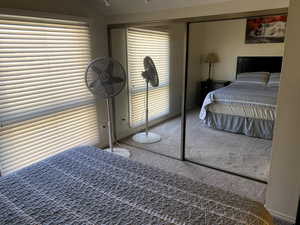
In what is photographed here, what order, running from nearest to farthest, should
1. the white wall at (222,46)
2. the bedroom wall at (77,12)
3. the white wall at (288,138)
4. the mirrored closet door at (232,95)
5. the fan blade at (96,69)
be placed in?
the white wall at (288,138)
the bedroom wall at (77,12)
the fan blade at (96,69)
the mirrored closet door at (232,95)
the white wall at (222,46)

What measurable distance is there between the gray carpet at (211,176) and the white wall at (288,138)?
0.19 m

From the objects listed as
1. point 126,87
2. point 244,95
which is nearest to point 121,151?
point 126,87

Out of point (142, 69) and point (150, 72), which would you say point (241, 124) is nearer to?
point (150, 72)

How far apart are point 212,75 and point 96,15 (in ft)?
7.97

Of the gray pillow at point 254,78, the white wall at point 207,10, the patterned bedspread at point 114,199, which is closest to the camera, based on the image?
the patterned bedspread at point 114,199

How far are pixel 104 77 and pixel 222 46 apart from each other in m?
2.53

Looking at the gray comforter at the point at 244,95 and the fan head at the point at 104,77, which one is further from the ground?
the fan head at the point at 104,77

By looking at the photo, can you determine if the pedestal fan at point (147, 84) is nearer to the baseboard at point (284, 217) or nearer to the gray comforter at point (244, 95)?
the gray comforter at point (244, 95)

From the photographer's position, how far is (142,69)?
12.1 feet

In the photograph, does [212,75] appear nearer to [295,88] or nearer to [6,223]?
[295,88]

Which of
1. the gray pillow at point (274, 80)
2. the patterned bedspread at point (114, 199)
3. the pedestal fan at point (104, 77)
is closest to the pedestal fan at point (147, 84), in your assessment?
the pedestal fan at point (104, 77)

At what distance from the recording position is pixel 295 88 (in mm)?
1661

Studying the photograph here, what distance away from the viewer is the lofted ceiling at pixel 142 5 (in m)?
2.43

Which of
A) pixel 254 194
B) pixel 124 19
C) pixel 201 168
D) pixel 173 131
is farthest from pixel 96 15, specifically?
pixel 254 194
